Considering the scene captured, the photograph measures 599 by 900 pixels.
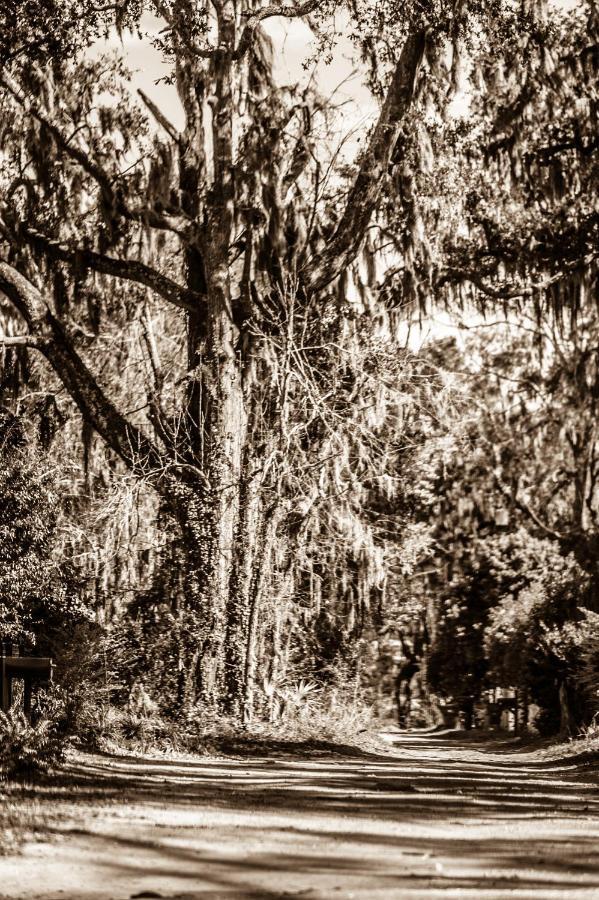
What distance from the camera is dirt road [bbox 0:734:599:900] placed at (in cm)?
511

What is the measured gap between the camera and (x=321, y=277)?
17.7 meters

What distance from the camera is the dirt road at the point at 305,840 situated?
16.8ft

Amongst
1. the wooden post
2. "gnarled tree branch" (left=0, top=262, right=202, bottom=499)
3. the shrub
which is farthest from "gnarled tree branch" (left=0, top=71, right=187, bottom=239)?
the shrub

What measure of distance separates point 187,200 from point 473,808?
12242 mm

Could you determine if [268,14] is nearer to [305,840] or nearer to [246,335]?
[246,335]

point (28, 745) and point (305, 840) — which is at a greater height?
point (28, 745)

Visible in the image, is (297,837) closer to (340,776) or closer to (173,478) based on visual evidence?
(340,776)

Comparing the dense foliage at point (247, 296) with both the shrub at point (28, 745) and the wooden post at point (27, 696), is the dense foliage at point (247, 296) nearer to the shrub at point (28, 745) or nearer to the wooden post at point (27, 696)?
the wooden post at point (27, 696)

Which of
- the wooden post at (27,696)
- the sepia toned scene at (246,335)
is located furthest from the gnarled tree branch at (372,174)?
the wooden post at (27,696)

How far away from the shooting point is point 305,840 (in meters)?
6.50

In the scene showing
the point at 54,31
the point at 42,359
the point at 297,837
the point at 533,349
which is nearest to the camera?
the point at 297,837

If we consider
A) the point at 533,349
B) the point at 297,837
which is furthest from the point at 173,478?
the point at 533,349

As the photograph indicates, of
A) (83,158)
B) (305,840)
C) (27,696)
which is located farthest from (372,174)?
(305,840)

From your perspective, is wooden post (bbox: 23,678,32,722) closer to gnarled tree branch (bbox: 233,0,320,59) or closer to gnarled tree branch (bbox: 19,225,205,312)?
gnarled tree branch (bbox: 19,225,205,312)
